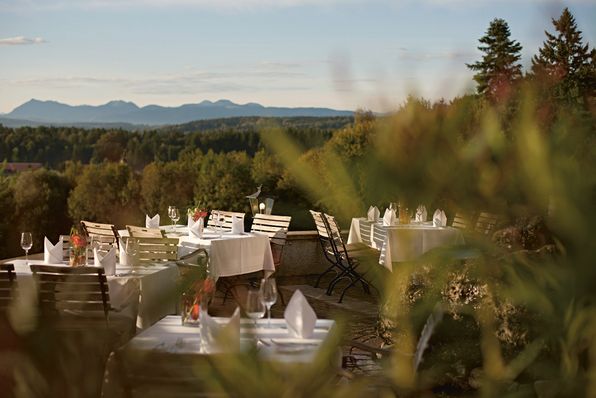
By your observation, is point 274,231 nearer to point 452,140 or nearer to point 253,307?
point 253,307

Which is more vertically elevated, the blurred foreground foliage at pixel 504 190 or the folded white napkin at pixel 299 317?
the blurred foreground foliage at pixel 504 190

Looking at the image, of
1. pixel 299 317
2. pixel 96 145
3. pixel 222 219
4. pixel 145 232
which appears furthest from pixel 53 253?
pixel 96 145

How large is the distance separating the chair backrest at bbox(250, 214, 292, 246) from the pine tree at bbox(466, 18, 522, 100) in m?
7.00

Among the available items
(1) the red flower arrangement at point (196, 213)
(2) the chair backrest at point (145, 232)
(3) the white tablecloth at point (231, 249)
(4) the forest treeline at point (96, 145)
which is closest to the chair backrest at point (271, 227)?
(3) the white tablecloth at point (231, 249)

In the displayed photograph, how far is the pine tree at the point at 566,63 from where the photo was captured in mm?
686

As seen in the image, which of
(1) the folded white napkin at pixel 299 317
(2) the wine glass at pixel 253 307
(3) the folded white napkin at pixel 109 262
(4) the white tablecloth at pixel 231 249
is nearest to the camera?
(2) the wine glass at pixel 253 307

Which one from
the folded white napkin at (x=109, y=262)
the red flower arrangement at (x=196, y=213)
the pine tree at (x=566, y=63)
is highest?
the pine tree at (x=566, y=63)

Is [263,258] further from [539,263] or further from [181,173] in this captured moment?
[181,173]

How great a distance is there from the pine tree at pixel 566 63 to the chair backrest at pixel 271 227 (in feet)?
23.3

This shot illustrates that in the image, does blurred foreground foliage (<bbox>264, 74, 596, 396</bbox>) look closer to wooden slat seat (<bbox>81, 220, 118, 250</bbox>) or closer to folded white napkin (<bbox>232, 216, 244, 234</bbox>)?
wooden slat seat (<bbox>81, 220, 118, 250</bbox>)

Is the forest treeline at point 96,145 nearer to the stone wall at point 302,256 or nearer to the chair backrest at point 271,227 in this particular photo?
the stone wall at point 302,256

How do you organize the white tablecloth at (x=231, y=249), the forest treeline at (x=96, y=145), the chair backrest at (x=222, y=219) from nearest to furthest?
the white tablecloth at (x=231, y=249)
the chair backrest at (x=222, y=219)
the forest treeline at (x=96, y=145)

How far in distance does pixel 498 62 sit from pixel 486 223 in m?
0.15

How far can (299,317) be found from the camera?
11.1 ft
